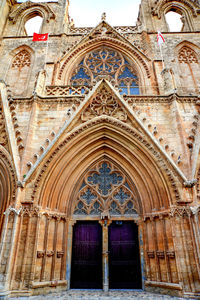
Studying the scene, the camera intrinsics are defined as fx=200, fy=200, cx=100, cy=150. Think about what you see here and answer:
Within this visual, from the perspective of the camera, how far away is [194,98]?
336 inches

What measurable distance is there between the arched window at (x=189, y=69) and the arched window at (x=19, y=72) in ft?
28.5

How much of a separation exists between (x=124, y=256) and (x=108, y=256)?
0.56 m

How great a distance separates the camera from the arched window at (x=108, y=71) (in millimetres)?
11086

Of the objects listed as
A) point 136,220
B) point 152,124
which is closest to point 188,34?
point 152,124

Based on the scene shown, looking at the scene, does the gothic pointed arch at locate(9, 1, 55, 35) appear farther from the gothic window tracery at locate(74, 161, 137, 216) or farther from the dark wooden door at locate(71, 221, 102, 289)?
the dark wooden door at locate(71, 221, 102, 289)

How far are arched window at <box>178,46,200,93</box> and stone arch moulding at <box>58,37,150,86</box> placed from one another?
2.00m

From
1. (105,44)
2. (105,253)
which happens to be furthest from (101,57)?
(105,253)

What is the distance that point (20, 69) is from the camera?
11.7 metres

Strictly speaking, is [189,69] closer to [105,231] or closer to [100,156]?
[100,156]

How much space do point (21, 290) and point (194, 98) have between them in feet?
30.2

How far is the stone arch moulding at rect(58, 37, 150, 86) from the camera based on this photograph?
11.0 metres

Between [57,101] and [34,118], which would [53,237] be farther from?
[57,101]

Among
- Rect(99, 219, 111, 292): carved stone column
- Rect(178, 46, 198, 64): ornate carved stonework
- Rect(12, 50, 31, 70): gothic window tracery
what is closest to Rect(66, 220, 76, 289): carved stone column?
Rect(99, 219, 111, 292): carved stone column

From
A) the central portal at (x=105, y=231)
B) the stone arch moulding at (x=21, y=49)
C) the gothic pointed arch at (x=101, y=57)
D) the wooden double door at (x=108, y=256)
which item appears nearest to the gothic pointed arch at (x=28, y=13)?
the stone arch moulding at (x=21, y=49)
